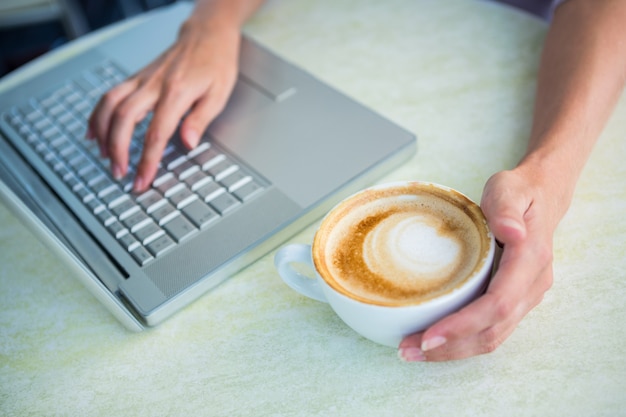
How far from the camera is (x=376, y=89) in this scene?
0.90 metres

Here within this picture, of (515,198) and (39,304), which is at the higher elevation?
(515,198)

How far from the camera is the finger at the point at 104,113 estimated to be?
84cm

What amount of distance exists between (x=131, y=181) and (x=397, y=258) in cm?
40

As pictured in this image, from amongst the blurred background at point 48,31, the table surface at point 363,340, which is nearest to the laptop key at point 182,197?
the table surface at point 363,340

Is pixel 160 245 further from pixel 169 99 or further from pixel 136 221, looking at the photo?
pixel 169 99

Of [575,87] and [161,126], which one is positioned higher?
[575,87]

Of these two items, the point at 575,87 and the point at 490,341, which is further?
the point at 575,87

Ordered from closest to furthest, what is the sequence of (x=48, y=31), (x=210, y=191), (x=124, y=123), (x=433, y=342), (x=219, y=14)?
(x=433, y=342) < (x=210, y=191) < (x=124, y=123) < (x=219, y=14) < (x=48, y=31)

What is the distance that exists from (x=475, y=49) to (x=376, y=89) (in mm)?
163

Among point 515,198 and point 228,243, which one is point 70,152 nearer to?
point 228,243


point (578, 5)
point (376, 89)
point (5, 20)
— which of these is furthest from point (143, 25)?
point (5, 20)

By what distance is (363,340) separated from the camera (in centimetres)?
58

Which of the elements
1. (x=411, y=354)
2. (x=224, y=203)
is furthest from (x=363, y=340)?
(x=224, y=203)

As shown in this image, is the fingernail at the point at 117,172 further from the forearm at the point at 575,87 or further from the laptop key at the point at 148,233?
the forearm at the point at 575,87
